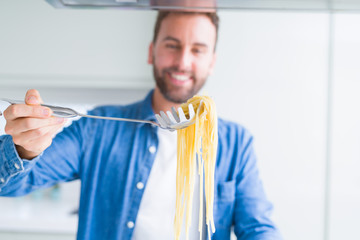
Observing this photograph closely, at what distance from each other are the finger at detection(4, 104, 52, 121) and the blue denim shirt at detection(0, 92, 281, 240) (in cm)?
38

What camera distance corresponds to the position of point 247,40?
5.38 ft

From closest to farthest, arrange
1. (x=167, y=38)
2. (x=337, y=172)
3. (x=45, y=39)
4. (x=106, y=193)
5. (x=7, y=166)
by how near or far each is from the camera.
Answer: (x=7, y=166), (x=106, y=193), (x=167, y=38), (x=337, y=172), (x=45, y=39)

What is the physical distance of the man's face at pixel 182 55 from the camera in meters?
1.24

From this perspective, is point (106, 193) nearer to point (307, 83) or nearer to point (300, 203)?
point (300, 203)

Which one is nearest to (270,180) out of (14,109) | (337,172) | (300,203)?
(300,203)

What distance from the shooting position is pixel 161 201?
3.73 feet

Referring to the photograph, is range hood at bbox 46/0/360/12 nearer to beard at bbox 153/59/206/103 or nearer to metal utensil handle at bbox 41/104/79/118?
metal utensil handle at bbox 41/104/79/118

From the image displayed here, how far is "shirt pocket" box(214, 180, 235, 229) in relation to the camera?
1.11m

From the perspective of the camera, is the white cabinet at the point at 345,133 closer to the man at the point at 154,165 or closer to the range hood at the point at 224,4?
the man at the point at 154,165

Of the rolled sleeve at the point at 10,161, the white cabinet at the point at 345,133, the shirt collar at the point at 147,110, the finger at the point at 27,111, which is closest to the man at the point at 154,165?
the shirt collar at the point at 147,110

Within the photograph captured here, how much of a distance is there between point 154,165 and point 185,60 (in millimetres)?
370

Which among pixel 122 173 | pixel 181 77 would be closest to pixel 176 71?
pixel 181 77

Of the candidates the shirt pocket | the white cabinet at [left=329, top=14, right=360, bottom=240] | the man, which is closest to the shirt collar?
the man

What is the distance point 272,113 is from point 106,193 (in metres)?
0.84
